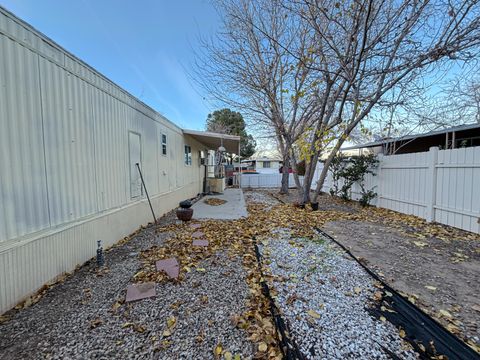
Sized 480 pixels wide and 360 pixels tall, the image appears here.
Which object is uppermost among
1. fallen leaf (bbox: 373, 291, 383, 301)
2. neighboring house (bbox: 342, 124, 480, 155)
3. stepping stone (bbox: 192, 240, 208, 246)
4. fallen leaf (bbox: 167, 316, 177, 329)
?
neighboring house (bbox: 342, 124, 480, 155)

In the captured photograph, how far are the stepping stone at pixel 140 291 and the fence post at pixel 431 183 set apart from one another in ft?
20.9

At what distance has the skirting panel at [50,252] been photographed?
2285mm

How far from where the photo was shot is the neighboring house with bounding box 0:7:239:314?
233 centimetres

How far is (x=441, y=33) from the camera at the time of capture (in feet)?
15.5

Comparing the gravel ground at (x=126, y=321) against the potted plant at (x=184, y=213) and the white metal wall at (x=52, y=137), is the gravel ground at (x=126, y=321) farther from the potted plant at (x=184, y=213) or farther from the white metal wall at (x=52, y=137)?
the potted plant at (x=184, y=213)

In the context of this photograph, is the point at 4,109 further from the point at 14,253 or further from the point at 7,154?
the point at 14,253

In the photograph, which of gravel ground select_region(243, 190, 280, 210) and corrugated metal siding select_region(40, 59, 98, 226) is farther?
gravel ground select_region(243, 190, 280, 210)

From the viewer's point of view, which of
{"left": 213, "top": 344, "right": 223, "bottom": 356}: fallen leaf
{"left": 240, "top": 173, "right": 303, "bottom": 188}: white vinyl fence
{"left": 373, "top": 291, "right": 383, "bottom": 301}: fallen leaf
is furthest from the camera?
{"left": 240, "top": 173, "right": 303, "bottom": 188}: white vinyl fence

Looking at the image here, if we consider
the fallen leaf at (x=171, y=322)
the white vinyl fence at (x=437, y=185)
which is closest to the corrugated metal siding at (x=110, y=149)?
the fallen leaf at (x=171, y=322)

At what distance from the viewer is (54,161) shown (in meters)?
2.91

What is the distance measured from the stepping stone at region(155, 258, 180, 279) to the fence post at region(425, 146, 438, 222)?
19.8 ft

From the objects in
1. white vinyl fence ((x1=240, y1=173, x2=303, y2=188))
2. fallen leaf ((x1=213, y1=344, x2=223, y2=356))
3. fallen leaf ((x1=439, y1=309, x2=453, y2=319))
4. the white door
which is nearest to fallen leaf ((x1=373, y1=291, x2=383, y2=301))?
fallen leaf ((x1=439, y1=309, x2=453, y2=319))

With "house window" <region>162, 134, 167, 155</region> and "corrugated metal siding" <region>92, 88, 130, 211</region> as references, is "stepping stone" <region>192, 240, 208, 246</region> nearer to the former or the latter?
"corrugated metal siding" <region>92, 88, 130, 211</region>

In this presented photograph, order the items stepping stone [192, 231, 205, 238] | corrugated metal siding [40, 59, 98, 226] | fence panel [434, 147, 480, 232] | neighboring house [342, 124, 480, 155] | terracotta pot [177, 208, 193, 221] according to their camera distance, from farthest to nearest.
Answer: neighboring house [342, 124, 480, 155], terracotta pot [177, 208, 193, 221], stepping stone [192, 231, 205, 238], fence panel [434, 147, 480, 232], corrugated metal siding [40, 59, 98, 226]
